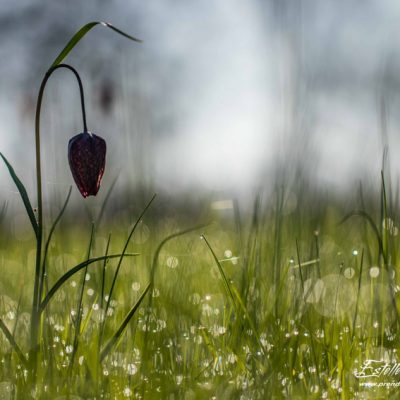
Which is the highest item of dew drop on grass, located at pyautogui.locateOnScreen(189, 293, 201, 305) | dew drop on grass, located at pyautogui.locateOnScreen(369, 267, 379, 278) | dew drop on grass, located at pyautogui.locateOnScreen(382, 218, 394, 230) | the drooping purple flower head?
the drooping purple flower head

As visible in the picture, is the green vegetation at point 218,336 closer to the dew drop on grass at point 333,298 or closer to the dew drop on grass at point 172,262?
the dew drop on grass at point 333,298

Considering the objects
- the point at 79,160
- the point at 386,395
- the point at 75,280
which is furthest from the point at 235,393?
the point at 75,280

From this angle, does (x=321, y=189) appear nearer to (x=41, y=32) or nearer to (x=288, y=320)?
(x=288, y=320)

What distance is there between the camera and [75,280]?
6.75 feet

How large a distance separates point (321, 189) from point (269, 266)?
0.29 m

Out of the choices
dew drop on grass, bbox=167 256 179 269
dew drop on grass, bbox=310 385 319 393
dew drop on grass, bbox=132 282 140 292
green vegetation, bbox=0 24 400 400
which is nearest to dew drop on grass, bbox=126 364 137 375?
green vegetation, bbox=0 24 400 400

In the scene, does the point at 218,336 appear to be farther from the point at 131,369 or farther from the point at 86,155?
the point at 86,155

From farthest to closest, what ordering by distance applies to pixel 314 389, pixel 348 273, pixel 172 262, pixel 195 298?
pixel 172 262 → pixel 348 273 → pixel 195 298 → pixel 314 389

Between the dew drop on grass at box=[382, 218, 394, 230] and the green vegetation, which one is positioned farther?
the dew drop on grass at box=[382, 218, 394, 230]

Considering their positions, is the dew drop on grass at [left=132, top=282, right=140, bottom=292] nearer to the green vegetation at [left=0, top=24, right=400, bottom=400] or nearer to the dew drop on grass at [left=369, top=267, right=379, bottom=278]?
the green vegetation at [left=0, top=24, right=400, bottom=400]

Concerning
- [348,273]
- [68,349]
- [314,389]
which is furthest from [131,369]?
[348,273]

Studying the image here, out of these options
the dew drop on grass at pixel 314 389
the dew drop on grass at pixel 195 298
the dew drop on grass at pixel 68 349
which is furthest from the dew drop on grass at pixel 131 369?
the dew drop on grass at pixel 195 298

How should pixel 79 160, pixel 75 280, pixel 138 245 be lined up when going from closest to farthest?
pixel 79 160, pixel 75 280, pixel 138 245

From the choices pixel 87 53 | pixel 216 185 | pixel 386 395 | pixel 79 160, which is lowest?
pixel 386 395
